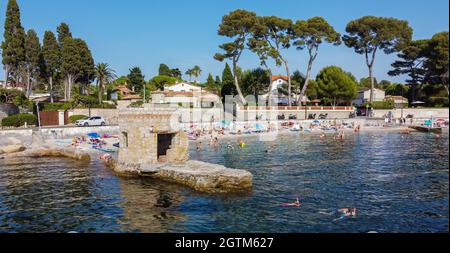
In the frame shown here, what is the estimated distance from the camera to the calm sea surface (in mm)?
15750

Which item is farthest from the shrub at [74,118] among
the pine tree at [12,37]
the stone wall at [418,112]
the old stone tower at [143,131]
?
the stone wall at [418,112]

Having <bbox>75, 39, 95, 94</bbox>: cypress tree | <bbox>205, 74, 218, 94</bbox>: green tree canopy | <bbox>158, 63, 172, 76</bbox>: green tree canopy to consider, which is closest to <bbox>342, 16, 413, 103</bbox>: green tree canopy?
<bbox>205, 74, 218, 94</bbox>: green tree canopy

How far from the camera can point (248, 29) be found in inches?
2822

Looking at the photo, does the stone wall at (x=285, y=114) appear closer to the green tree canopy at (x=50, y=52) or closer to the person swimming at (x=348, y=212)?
the green tree canopy at (x=50, y=52)

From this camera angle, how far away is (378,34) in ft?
231

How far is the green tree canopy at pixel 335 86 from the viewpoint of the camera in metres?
79.8

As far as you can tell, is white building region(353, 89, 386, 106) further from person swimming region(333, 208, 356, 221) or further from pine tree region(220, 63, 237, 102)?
person swimming region(333, 208, 356, 221)

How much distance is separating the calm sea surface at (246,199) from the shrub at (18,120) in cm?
1856

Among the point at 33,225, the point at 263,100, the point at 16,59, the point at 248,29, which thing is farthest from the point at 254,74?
the point at 33,225

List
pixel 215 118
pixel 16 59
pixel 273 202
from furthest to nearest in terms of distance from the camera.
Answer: pixel 215 118 → pixel 16 59 → pixel 273 202

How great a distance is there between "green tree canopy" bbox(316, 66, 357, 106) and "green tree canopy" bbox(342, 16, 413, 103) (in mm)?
6969

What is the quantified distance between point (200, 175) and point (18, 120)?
124 ft
